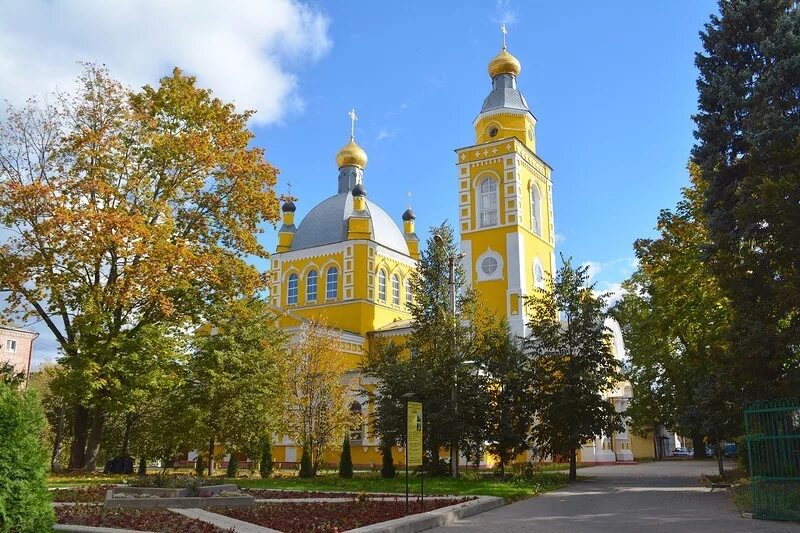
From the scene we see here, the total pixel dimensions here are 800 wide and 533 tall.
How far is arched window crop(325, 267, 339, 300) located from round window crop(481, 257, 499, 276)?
10313 mm

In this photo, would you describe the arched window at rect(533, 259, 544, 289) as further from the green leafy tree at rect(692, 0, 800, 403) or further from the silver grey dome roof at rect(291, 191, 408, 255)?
the green leafy tree at rect(692, 0, 800, 403)

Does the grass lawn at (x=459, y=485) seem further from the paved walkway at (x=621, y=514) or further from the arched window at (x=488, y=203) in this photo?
the arched window at (x=488, y=203)

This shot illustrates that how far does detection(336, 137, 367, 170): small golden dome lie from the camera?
5059 centimetres

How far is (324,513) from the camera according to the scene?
12.2m

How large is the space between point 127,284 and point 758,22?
18.1 meters

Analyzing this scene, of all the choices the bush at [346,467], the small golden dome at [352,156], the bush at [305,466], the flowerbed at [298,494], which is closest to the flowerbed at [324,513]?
the flowerbed at [298,494]

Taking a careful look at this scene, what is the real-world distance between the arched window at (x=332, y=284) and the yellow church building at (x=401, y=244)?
0.07 meters

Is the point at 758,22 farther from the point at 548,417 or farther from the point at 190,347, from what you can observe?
the point at 190,347

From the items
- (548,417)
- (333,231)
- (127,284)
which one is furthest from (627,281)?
(127,284)

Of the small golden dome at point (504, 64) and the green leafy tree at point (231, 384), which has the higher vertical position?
the small golden dome at point (504, 64)

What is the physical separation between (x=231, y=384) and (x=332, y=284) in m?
21.0

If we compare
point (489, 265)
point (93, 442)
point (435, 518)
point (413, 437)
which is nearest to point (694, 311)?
point (413, 437)

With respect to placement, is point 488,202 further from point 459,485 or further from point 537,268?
point 459,485

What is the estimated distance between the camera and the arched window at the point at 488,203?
41469 millimetres
